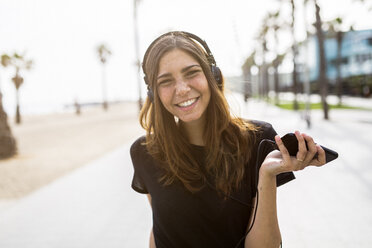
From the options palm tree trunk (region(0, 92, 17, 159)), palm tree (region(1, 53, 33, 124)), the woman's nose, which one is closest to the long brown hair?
the woman's nose

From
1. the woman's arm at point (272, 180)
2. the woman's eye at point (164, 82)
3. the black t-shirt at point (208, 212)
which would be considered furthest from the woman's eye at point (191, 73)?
the woman's arm at point (272, 180)

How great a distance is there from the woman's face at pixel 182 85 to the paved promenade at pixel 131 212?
297 mm

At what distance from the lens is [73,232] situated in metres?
4.31

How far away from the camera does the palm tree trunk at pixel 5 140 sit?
11977mm

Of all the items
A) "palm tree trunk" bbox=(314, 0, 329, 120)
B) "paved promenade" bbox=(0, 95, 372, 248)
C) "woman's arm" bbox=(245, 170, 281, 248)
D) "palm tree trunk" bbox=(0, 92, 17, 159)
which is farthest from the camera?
"palm tree trunk" bbox=(314, 0, 329, 120)

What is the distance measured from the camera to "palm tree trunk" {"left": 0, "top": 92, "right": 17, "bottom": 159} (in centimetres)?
1198

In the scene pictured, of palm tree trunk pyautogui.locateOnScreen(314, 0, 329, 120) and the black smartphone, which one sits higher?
palm tree trunk pyautogui.locateOnScreen(314, 0, 329, 120)

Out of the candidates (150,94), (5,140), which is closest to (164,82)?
(150,94)

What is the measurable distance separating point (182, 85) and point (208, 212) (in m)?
0.65

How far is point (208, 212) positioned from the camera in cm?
166

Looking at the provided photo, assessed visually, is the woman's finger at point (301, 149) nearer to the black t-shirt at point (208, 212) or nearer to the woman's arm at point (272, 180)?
the woman's arm at point (272, 180)

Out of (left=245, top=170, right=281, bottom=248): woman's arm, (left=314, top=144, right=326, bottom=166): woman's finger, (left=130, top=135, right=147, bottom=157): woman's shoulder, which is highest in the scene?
(left=314, top=144, right=326, bottom=166): woman's finger

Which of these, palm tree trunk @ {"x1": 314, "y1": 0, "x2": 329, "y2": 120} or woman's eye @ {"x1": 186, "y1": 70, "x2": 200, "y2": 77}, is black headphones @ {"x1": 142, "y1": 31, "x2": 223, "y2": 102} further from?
palm tree trunk @ {"x1": 314, "y1": 0, "x2": 329, "y2": 120}

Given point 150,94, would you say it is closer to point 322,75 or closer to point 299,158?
point 299,158
